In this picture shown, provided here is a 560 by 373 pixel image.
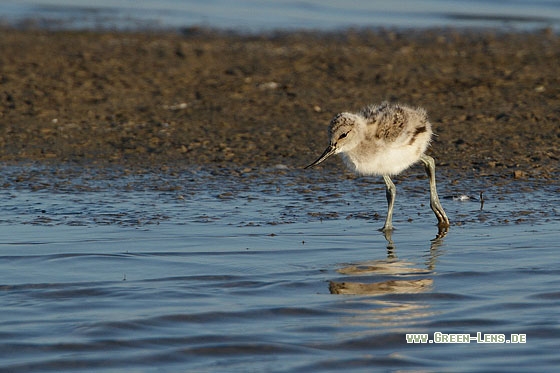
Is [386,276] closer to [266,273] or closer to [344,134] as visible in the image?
[266,273]

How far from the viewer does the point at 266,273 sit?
6059 millimetres

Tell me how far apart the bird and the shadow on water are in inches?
30.1

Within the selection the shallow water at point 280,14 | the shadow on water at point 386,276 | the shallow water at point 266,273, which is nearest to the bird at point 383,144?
the shallow water at point 266,273

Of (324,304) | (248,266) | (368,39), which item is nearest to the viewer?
(324,304)

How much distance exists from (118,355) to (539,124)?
241 inches

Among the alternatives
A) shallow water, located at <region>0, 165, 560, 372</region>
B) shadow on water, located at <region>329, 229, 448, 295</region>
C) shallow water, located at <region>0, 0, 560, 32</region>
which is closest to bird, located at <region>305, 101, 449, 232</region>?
shallow water, located at <region>0, 165, 560, 372</region>

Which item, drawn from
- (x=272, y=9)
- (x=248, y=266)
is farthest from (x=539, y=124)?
(x=272, y=9)

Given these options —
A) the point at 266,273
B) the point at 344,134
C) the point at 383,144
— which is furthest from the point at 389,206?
the point at 266,273

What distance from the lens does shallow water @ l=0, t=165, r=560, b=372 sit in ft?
16.0

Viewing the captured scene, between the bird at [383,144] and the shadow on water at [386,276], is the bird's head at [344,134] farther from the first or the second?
the shadow on water at [386,276]

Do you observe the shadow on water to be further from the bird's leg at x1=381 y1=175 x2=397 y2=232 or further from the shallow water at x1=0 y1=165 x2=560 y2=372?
the bird's leg at x1=381 y1=175 x2=397 y2=232

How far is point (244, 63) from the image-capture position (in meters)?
12.8

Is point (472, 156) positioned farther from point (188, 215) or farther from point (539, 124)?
point (188, 215)

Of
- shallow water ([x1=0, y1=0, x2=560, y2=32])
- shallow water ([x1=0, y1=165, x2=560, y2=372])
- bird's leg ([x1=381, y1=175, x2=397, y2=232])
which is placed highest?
shallow water ([x1=0, y1=0, x2=560, y2=32])
